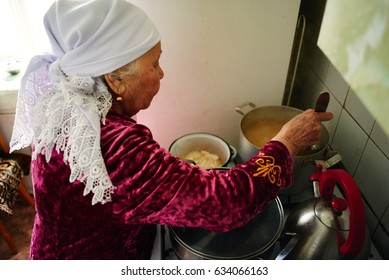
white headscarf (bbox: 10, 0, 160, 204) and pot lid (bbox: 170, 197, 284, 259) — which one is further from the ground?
white headscarf (bbox: 10, 0, 160, 204)

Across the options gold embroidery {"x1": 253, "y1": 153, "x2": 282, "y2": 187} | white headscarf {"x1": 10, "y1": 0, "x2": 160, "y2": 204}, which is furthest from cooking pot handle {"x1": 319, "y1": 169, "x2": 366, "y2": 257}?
white headscarf {"x1": 10, "y1": 0, "x2": 160, "y2": 204}

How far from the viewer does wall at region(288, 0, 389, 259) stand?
93cm

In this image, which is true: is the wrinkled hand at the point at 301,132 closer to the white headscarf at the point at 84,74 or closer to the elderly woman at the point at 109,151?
the elderly woman at the point at 109,151

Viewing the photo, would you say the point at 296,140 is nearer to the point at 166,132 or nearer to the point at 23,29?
the point at 166,132

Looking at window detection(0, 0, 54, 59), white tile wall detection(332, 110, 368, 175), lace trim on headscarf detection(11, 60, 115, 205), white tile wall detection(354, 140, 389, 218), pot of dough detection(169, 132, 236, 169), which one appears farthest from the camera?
window detection(0, 0, 54, 59)

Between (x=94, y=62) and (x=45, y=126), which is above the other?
(x=94, y=62)

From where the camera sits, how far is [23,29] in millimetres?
1530

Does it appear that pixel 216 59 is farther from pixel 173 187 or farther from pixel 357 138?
pixel 173 187

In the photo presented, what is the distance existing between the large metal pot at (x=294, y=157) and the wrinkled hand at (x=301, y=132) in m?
0.17

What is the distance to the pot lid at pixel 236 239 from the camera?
2.58 ft

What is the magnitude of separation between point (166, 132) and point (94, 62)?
0.76 m

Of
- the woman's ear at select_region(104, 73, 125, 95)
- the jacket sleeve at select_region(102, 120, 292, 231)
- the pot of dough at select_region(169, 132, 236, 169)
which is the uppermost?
the woman's ear at select_region(104, 73, 125, 95)

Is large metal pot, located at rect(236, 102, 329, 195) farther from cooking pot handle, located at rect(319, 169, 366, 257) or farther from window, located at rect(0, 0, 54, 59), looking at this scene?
window, located at rect(0, 0, 54, 59)
